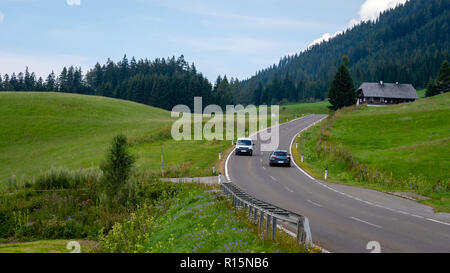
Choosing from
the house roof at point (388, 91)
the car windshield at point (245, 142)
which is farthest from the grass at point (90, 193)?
the house roof at point (388, 91)

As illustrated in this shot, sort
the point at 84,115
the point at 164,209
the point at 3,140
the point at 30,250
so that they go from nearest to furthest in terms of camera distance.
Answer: the point at 30,250, the point at 164,209, the point at 3,140, the point at 84,115

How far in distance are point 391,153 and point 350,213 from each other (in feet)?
69.8

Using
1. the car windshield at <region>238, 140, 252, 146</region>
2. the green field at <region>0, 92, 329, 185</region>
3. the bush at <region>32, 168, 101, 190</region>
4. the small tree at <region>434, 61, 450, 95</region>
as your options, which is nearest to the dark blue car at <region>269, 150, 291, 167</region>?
the green field at <region>0, 92, 329, 185</region>

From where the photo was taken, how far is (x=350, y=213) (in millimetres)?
16891

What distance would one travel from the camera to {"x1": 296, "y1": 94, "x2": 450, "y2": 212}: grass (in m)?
25.6

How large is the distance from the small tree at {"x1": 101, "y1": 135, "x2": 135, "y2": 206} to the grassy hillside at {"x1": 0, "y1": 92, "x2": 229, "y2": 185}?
952 cm

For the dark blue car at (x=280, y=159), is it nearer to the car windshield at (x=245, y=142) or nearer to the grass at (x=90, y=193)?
the grass at (x=90, y=193)

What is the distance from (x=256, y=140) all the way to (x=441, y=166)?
2766 cm

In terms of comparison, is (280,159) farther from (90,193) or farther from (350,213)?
(90,193)

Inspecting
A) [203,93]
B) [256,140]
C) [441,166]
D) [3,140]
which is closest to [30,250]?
[441,166]

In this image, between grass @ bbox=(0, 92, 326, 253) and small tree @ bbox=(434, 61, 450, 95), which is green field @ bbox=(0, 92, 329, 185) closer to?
grass @ bbox=(0, 92, 326, 253)

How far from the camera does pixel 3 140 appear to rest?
51469 mm

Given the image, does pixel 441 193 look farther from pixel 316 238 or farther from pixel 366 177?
pixel 316 238

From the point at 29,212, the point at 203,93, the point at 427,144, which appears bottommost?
the point at 29,212
